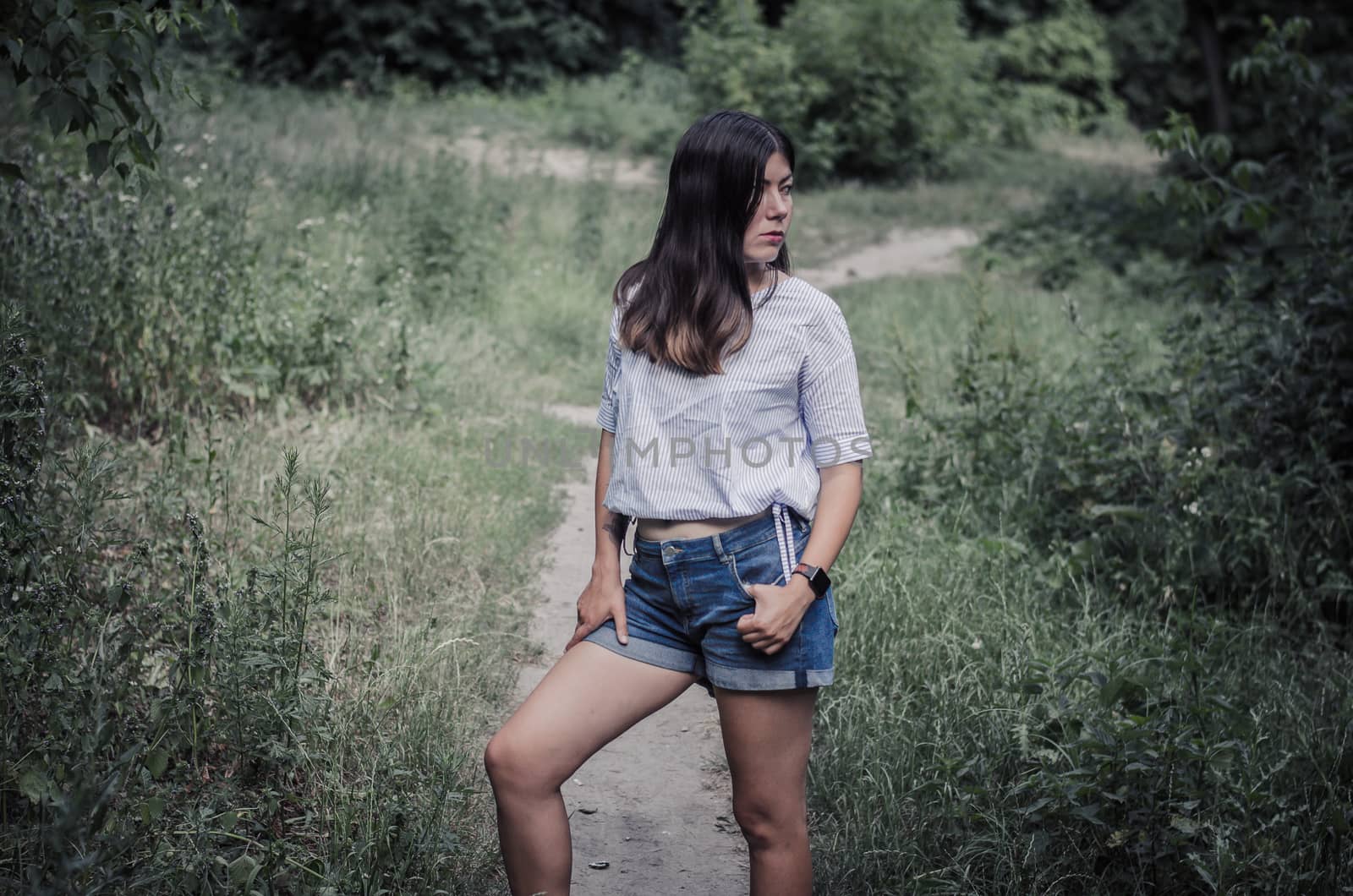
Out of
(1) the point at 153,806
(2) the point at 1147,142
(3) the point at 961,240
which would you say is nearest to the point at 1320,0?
(3) the point at 961,240

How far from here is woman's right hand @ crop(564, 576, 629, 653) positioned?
248cm

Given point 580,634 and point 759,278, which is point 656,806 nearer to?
point 580,634

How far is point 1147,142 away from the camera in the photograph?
5281mm

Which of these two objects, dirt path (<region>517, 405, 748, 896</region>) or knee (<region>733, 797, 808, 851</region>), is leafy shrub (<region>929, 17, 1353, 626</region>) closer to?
dirt path (<region>517, 405, 748, 896</region>)

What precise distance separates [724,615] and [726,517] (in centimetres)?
19

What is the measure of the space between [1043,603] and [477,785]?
2.34 metres

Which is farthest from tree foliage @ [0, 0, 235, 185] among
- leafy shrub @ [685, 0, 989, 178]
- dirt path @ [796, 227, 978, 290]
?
leafy shrub @ [685, 0, 989, 178]

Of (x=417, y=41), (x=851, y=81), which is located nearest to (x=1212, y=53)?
(x=851, y=81)

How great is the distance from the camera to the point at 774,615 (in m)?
2.31

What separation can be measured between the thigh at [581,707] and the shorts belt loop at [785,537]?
0.31 meters

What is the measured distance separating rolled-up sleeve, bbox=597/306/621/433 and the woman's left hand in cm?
54

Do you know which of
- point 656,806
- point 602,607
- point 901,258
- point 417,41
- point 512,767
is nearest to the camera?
point 512,767

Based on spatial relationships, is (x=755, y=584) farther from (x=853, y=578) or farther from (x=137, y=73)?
(x=137, y=73)

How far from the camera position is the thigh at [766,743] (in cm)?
239
